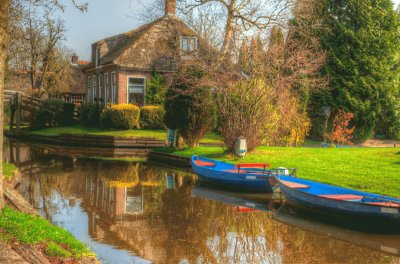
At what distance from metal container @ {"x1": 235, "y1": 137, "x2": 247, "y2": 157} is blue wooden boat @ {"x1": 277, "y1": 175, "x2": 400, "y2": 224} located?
6.96 metres

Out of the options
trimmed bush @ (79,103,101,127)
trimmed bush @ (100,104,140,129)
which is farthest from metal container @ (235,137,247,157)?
trimmed bush @ (79,103,101,127)

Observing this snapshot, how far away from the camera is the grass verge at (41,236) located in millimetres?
7422

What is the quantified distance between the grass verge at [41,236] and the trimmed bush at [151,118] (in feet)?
89.6

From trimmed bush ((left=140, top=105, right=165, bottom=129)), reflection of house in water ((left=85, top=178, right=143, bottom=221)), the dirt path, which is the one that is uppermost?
trimmed bush ((left=140, top=105, right=165, bottom=129))

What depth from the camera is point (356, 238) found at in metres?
10.9

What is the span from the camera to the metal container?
2098 centimetres

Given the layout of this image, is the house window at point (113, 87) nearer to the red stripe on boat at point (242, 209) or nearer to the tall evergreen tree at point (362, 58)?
the tall evergreen tree at point (362, 58)

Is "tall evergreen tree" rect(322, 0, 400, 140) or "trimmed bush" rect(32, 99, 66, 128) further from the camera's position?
"trimmed bush" rect(32, 99, 66, 128)

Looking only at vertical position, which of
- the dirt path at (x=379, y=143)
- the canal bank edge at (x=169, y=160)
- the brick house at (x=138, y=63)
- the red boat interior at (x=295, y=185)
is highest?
the brick house at (x=138, y=63)

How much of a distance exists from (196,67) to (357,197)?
13.4 m

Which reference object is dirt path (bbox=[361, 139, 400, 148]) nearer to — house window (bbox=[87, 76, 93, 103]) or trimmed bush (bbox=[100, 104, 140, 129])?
trimmed bush (bbox=[100, 104, 140, 129])

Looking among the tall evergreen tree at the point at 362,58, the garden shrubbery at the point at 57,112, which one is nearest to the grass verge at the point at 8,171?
the tall evergreen tree at the point at 362,58

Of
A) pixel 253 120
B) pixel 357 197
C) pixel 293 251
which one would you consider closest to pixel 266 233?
pixel 293 251

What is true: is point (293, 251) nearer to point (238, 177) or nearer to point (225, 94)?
point (238, 177)
